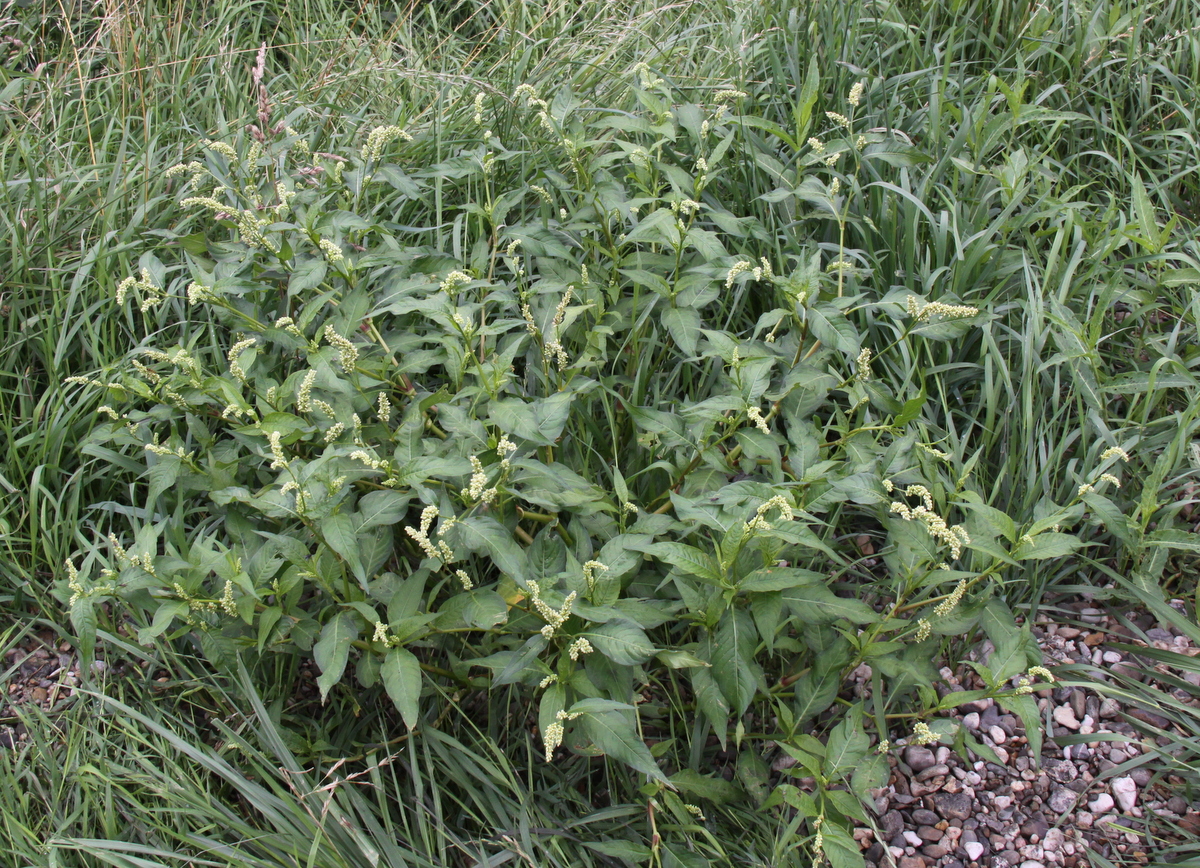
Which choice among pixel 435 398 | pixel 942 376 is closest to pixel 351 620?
pixel 435 398

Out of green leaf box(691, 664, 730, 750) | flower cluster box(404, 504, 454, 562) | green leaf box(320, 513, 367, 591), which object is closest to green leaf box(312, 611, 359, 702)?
green leaf box(320, 513, 367, 591)

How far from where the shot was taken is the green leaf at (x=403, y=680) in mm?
1780

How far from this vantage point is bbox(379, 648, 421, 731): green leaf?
5.84ft

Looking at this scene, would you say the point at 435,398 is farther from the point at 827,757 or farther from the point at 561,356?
the point at 827,757

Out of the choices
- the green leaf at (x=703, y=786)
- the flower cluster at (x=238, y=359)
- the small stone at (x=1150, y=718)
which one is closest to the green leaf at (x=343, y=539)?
the flower cluster at (x=238, y=359)

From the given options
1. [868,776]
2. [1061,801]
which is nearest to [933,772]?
[1061,801]

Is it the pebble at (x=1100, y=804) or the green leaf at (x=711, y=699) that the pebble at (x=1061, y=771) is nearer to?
the pebble at (x=1100, y=804)

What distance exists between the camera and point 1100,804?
2.10 metres

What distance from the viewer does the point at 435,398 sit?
7.18ft

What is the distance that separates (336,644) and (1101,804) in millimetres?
1729

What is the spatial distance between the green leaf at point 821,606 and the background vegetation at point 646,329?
15 centimetres

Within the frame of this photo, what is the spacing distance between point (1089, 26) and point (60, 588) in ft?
11.9

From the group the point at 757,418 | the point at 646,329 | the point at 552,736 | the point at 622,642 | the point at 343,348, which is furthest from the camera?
the point at 646,329

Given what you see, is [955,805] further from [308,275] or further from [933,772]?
[308,275]
